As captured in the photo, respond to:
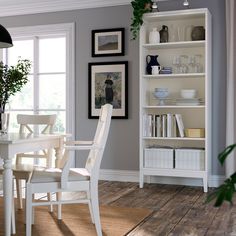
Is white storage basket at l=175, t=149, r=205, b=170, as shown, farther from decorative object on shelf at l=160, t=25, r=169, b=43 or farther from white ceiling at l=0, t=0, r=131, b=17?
white ceiling at l=0, t=0, r=131, b=17

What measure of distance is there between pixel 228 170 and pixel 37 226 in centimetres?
265

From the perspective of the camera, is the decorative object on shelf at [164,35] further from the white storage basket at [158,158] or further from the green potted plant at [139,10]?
the white storage basket at [158,158]

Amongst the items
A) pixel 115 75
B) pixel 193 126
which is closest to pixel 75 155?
pixel 115 75

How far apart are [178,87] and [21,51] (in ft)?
8.46

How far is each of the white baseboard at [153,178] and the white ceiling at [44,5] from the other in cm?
238

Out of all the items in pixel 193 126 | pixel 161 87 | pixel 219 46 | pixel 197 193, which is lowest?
pixel 197 193

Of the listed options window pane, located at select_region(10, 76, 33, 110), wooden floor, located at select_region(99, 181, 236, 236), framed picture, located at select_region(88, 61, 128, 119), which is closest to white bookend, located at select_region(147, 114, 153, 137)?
framed picture, located at select_region(88, 61, 128, 119)

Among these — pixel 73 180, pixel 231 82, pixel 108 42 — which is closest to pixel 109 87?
pixel 108 42

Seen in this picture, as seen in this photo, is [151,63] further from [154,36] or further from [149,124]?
[149,124]

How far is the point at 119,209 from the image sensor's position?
3945 millimetres

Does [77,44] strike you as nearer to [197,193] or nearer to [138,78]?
[138,78]

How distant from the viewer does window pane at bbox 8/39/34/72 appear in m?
6.24

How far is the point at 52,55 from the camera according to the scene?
6.12 meters

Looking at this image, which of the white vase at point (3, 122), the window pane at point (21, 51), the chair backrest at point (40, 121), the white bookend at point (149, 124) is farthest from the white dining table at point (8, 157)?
the window pane at point (21, 51)
